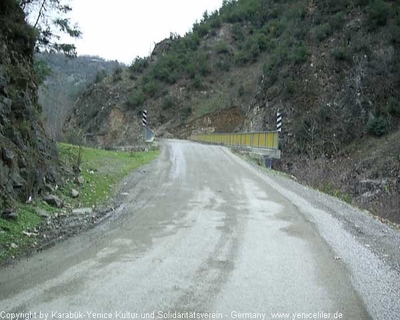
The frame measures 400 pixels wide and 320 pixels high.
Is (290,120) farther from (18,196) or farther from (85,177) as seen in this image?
(18,196)

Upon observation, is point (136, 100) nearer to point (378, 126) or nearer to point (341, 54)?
point (341, 54)

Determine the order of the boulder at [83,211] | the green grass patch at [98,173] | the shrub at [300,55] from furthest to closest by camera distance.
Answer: the shrub at [300,55] < the green grass patch at [98,173] < the boulder at [83,211]

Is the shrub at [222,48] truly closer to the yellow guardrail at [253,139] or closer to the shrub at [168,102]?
the shrub at [168,102]

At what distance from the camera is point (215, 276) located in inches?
225

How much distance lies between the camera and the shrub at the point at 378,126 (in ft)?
91.1

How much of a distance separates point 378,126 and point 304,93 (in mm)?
8613

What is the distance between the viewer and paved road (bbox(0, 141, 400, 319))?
4.83 m

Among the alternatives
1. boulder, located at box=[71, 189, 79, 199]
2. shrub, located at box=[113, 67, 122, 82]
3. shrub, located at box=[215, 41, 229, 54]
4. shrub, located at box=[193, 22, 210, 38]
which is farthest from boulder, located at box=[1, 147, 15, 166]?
shrub, located at box=[193, 22, 210, 38]

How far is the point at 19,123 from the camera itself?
10352mm

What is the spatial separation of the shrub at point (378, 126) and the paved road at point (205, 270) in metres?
19.7

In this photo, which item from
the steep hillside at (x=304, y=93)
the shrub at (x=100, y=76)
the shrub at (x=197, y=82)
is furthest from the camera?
the shrub at (x=100, y=76)

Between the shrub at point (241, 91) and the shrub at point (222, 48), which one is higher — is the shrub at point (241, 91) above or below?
below

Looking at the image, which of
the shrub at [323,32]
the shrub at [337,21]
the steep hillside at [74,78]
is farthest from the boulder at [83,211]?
the steep hillside at [74,78]

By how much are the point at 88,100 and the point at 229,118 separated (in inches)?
1242
